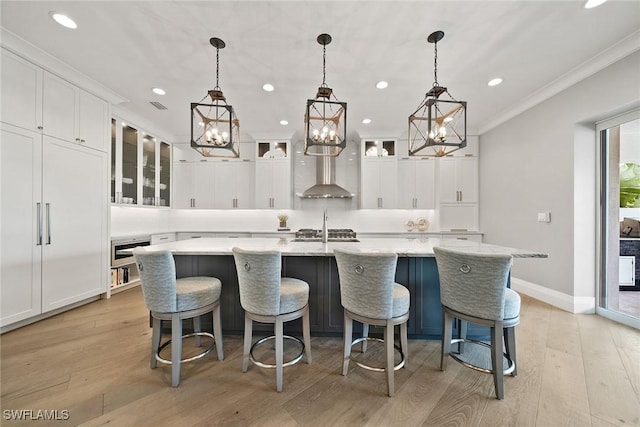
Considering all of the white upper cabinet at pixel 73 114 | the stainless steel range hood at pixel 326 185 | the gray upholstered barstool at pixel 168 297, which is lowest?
the gray upholstered barstool at pixel 168 297

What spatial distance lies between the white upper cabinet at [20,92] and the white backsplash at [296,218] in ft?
8.10

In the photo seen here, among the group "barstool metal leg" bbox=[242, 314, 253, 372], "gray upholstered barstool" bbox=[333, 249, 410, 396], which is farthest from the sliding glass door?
"barstool metal leg" bbox=[242, 314, 253, 372]

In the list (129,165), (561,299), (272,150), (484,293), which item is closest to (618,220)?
(561,299)

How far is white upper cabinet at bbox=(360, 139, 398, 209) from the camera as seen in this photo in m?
4.86

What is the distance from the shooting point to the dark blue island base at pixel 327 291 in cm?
223

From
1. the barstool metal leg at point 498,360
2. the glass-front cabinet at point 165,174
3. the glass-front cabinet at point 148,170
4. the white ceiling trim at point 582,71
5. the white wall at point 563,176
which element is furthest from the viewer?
the glass-front cabinet at point 165,174

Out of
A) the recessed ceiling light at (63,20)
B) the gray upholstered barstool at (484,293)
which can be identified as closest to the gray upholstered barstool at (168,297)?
the gray upholstered barstool at (484,293)

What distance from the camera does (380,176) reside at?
488 cm

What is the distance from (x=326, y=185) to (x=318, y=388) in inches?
140

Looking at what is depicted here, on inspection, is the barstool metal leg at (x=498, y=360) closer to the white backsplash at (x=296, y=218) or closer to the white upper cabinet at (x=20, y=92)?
the white backsplash at (x=296, y=218)

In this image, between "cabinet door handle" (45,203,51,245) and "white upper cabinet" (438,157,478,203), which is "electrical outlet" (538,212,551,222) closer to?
"white upper cabinet" (438,157,478,203)

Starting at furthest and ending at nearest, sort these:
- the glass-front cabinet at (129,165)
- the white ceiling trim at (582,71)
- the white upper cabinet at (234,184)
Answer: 1. the white upper cabinet at (234,184)
2. the glass-front cabinet at (129,165)
3. the white ceiling trim at (582,71)

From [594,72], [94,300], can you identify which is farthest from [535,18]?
[94,300]

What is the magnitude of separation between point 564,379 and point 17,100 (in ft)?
18.0
